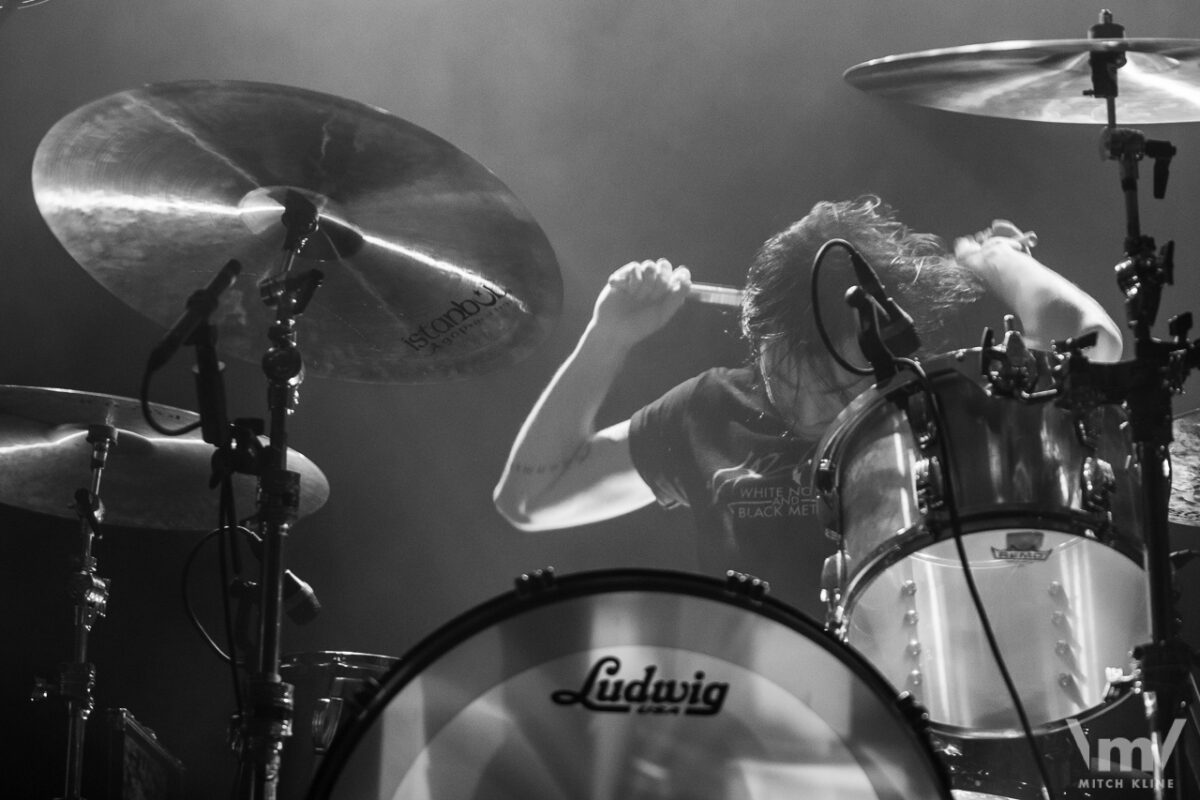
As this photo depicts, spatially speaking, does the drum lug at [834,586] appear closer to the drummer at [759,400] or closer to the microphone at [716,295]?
the drummer at [759,400]

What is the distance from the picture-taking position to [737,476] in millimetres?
3018

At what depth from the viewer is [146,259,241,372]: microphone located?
1709 millimetres

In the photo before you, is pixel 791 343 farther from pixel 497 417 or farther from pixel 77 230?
pixel 77 230

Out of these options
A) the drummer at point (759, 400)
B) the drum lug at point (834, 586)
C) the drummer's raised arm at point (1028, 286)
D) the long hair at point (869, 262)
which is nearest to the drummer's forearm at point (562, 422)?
the drummer at point (759, 400)

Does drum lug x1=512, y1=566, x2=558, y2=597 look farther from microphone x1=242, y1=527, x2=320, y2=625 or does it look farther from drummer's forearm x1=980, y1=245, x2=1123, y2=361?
drummer's forearm x1=980, y1=245, x2=1123, y2=361

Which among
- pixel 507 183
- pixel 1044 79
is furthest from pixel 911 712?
pixel 507 183

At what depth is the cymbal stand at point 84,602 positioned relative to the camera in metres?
2.64

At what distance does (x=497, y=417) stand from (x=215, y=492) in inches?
29.7

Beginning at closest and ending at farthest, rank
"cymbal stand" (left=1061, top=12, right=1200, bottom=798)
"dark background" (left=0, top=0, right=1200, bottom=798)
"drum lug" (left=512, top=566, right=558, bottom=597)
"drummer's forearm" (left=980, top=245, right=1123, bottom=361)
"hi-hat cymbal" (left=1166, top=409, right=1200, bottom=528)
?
"drum lug" (left=512, top=566, right=558, bottom=597) → "cymbal stand" (left=1061, top=12, right=1200, bottom=798) → "hi-hat cymbal" (left=1166, top=409, right=1200, bottom=528) → "drummer's forearm" (left=980, top=245, right=1123, bottom=361) → "dark background" (left=0, top=0, right=1200, bottom=798)

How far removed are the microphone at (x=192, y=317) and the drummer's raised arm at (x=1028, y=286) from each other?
5.80 feet

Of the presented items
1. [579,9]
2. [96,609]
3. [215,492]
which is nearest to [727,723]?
[215,492]

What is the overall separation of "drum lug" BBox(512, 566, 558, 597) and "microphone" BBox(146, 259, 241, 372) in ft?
2.80

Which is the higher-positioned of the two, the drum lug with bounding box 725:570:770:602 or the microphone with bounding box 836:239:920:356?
the microphone with bounding box 836:239:920:356

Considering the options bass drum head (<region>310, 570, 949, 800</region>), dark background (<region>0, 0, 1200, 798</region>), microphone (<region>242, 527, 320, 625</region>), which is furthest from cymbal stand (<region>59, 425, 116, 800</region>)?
bass drum head (<region>310, 570, 949, 800</region>)
